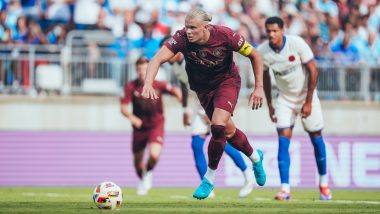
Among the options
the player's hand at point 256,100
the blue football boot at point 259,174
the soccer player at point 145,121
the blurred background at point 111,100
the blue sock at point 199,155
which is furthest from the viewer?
the blurred background at point 111,100

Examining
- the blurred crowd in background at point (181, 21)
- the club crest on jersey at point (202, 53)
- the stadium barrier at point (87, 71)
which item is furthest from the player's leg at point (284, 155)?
the blurred crowd in background at point (181, 21)

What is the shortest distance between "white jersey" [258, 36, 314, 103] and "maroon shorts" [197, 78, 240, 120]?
258 centimetres

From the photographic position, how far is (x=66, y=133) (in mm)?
21312

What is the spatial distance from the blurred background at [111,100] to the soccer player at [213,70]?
28.1 ft

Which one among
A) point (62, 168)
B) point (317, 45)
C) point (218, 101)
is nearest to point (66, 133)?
point (62, 168)

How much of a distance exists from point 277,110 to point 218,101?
3306 mm

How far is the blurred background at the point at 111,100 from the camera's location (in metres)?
21.2

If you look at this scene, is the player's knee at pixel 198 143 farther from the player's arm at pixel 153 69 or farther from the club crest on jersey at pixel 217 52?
the player's arm at pixel 153 69

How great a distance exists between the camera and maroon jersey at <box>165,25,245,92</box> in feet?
40.3

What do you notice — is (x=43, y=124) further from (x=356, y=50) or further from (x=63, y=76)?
(x=356, y=50)

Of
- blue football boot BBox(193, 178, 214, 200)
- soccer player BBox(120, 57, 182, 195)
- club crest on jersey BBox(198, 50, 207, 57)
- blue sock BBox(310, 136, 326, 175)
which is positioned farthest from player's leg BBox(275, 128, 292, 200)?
soccer player BBox(120, 57, 182, 195)

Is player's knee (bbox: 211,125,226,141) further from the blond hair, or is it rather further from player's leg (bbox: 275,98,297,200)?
player's leg (bbox: 275,98,297,200)

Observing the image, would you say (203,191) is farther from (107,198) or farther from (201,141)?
(201,141)

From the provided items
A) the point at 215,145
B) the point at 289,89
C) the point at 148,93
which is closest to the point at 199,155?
the point at 289,89
